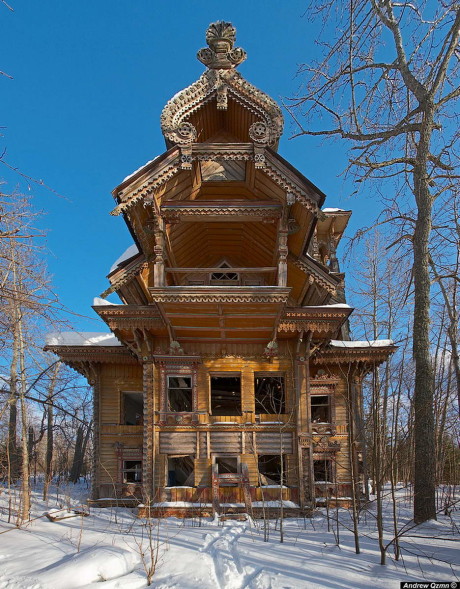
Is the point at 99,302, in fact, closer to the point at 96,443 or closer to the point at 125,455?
the point at 125,455

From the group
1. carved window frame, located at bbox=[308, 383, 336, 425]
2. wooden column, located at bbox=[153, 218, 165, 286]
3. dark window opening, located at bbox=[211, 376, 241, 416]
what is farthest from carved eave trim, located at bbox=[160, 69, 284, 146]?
dark window opening, located at bbox=[211, 376, 241, 416]

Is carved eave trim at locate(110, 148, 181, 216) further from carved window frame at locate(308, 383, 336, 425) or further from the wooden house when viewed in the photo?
carved window frame at locate(308, 383, 336, 425)

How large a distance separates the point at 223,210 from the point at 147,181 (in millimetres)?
2211

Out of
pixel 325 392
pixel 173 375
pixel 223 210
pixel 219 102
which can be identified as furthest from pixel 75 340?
pixel 219 102

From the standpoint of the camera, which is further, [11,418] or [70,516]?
[11,418]

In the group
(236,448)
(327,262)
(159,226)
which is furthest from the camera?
(327,262)

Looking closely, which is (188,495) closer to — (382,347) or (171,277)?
(171,277)

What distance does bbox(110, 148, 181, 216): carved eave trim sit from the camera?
12.3 m

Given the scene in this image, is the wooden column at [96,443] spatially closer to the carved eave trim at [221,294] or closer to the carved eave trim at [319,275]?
the carved eave trim at [221,294]

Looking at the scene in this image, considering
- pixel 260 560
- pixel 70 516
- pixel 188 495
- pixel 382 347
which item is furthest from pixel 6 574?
pixel 382 347

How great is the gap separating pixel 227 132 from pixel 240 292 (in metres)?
6.10

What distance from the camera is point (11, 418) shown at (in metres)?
30.3

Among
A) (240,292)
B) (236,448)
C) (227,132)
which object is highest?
(227,132)

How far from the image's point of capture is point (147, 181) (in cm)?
1252
